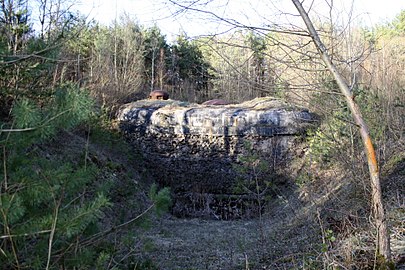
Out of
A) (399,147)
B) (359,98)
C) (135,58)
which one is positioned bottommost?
(399,147)

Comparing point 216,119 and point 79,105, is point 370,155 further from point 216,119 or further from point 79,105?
point 216,119

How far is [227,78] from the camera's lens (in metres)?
3.90

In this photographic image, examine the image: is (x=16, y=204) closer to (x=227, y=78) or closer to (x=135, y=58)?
(x=227, y=78)

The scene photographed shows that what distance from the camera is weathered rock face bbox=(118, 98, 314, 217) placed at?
11797 millimetres

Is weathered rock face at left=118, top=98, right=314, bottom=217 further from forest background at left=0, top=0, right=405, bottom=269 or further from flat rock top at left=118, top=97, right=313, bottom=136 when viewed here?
forest background at left=0, top=0, right=405, bottom=269

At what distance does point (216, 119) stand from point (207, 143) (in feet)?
2.44


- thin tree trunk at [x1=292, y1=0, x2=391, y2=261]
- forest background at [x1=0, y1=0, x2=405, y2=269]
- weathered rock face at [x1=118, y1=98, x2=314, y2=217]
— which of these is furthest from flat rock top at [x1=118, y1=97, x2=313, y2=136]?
thin tree trunk at [x1=292, y1=0, x2=391, y2=261]

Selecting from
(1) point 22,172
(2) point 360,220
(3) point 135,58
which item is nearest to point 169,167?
(3) point 135,58

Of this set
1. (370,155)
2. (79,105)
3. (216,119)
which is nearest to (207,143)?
(216,119)

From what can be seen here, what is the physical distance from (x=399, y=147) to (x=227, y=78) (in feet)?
15.9

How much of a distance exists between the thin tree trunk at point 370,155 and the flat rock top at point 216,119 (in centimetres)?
783

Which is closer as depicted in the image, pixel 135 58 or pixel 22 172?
pixel 22 172

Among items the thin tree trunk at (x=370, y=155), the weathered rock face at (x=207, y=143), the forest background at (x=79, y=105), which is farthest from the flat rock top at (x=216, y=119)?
the thin tree trunk at (x=370, y=155)

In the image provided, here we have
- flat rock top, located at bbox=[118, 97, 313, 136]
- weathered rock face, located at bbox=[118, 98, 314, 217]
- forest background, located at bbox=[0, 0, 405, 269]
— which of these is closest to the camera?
forest background, located at bbox=[0, 0, 405, 269]
